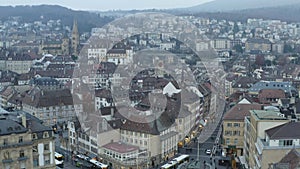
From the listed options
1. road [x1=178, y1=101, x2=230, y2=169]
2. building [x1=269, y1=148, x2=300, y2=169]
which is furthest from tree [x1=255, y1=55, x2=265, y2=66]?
building [x1=269, y1=148, x2=300, y2=169]

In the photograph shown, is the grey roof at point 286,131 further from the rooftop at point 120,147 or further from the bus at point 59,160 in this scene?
the bus at point 59,160

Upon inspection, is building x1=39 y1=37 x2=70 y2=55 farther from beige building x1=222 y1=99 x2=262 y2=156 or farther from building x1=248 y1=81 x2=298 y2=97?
beige building x1=222 y1=99 x2=262 y2=156

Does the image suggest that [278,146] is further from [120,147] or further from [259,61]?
[259,61]

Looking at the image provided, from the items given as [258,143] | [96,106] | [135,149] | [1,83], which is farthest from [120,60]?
[258,143]

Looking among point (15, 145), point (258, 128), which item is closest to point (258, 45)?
point (258, 128)

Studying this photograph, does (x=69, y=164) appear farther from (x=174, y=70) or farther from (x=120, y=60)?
(x=120, y=60)

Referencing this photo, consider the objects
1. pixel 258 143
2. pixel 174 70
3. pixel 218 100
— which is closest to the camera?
pixel 258 143

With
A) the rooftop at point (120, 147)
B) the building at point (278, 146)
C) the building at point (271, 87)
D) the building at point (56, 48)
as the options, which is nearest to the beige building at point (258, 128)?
the building at point (278, 146)
